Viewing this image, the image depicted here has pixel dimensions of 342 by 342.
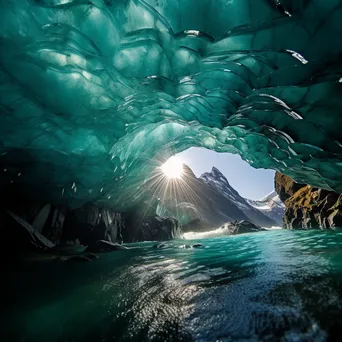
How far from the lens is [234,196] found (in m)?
121

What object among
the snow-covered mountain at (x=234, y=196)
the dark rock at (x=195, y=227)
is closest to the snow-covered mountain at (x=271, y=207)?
the snow-covered mountain at (x=234, y=196)

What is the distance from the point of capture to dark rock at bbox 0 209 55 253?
1021 cm

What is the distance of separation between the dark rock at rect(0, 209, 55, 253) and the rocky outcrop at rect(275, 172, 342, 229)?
21.2m

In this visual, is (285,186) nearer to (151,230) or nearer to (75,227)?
(151,230)

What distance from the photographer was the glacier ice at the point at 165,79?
390cm

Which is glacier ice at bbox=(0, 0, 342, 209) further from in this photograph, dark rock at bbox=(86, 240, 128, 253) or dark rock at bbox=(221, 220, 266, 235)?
dark rock at bbox=(221, 220, 266, 235)

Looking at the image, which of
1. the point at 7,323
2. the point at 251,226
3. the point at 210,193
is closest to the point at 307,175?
the point at 7,323

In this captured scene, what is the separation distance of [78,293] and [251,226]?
28813 millimetres

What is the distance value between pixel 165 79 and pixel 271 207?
159 metres

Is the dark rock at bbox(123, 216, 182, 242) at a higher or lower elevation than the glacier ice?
lower

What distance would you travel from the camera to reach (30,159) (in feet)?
30.0

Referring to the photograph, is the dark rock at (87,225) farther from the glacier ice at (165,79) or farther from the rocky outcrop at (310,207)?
the rocky outcrop at (310,207)

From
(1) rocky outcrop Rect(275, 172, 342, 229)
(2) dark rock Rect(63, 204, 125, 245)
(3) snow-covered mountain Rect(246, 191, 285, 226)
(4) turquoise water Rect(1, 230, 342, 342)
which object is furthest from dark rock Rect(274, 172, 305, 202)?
(3) snow-covered mountain Rect(246, 191, 285, 226)

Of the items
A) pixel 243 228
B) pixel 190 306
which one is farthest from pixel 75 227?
pixel 243 228
